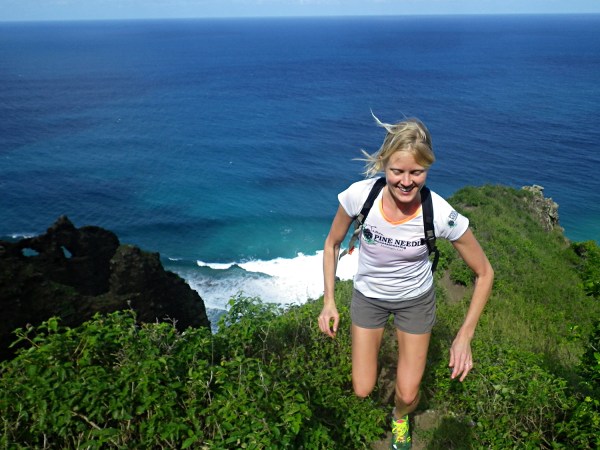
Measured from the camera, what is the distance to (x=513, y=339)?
9.28 metres

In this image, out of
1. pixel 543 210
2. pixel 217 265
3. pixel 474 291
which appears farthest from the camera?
pixel 217 265

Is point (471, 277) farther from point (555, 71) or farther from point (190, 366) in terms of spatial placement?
point (555, 71)

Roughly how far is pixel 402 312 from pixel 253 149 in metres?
61.1

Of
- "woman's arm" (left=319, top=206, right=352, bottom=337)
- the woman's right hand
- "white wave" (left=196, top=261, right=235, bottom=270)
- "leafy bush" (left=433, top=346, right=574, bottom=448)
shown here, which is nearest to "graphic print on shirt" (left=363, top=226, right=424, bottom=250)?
"woman's arm" (left=319, top=206, right=352, bottom=337)

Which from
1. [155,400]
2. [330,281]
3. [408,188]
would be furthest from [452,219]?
[155,400]

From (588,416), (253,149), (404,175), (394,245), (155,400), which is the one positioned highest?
(404,175)

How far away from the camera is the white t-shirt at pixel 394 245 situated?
430 cm

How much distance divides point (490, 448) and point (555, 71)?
135818 mm

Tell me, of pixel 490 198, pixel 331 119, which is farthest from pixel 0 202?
pixel 331 119

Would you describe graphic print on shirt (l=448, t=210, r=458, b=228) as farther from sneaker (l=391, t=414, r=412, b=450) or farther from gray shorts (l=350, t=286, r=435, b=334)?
sneaker (l=391, t=414, r=412, b=450)

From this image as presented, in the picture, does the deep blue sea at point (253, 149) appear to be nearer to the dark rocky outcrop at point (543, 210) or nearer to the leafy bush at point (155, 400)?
the leafy bush at point (155, 400)

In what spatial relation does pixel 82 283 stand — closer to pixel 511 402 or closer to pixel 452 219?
pixel 511 402

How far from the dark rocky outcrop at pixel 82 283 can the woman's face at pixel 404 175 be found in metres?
5.66

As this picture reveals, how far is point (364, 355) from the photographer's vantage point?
5.21 m
